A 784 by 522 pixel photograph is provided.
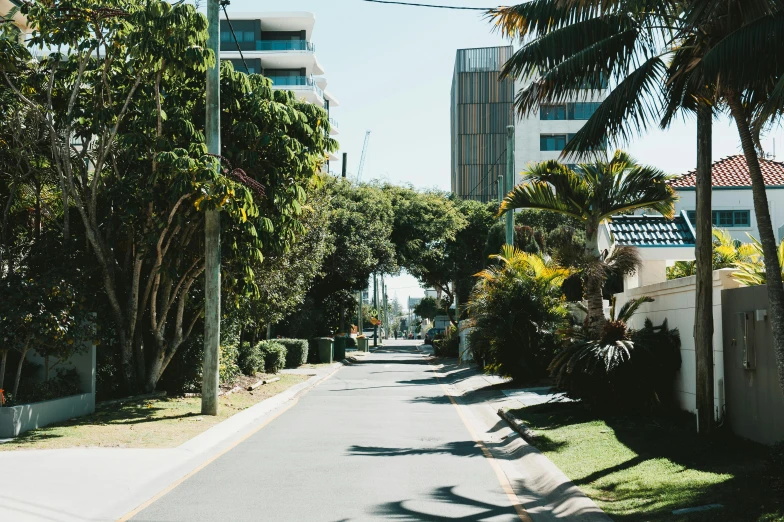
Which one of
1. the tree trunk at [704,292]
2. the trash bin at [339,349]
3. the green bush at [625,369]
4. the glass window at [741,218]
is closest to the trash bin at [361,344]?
the trash bin at [339,349]

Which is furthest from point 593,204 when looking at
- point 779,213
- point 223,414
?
point 779,213

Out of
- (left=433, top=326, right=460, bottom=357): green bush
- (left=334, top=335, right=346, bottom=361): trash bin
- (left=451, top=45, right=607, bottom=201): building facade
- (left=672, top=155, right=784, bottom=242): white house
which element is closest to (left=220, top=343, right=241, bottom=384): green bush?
(left=433, top=326, right=460, bottom=357): green bush

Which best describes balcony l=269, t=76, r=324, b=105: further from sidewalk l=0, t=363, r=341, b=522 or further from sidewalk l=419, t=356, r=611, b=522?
sidewalk l=0, t=363, r=341, b=522

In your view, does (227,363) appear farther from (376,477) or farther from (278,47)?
(278,47)

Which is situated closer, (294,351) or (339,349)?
(294,351)

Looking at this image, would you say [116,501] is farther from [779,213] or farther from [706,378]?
[779,213]

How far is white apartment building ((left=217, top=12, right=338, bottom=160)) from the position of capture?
67625 mm

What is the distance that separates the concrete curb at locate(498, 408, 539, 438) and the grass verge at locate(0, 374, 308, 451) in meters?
5.42

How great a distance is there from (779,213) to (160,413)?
38.3 metres

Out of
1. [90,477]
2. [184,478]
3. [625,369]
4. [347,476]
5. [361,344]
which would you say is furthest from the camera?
[361,344]

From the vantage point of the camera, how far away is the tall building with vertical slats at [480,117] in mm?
103375

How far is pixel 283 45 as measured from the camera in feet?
225

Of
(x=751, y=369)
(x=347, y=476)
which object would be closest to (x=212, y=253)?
(x=347, y=476)

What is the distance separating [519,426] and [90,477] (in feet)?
24.9
